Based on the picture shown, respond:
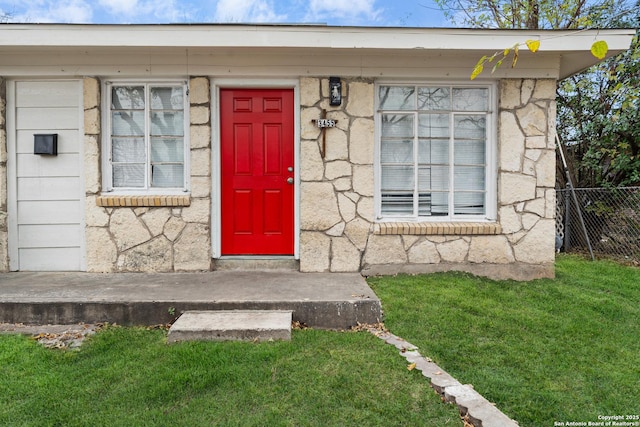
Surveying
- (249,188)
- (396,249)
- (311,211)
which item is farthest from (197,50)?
(396,249)

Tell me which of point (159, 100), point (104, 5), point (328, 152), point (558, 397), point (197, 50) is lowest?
point (558, 397)

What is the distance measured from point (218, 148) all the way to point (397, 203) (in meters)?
2.05

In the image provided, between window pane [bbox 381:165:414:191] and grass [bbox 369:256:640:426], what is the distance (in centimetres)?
101

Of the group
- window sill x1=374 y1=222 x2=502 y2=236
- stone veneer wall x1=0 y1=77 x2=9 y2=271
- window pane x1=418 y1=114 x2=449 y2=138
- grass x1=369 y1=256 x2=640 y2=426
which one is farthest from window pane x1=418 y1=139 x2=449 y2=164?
stone veneer wall x1=0 y1=77 x2=9 y2=271

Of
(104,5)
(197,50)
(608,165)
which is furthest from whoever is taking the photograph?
(104,5)

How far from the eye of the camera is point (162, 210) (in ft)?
13.6

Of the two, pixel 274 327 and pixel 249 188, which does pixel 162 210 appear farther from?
pixel 274 327

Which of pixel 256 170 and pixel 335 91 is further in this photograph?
pixel 256 170

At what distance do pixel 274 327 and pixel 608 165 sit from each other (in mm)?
6790

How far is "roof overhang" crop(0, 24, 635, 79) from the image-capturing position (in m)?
3.75

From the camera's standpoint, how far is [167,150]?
14.0 ft

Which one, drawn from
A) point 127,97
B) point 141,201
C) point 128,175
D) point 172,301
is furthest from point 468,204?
point 127,97

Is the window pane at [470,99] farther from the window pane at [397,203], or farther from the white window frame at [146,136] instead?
the white window frame at [146,136]

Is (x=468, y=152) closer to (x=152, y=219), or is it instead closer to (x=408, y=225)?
(x=408, y=225)
